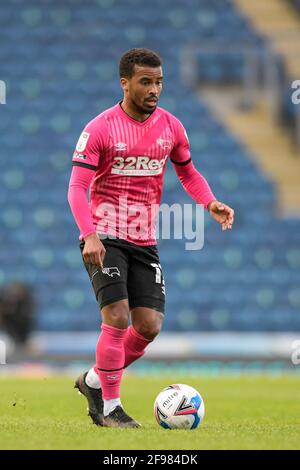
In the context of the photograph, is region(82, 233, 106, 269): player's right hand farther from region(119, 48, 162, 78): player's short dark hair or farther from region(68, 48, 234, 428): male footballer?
region(119, 48, 162, 78): player's short dark hair

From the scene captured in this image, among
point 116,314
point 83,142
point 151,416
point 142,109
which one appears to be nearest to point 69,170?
point 151,416

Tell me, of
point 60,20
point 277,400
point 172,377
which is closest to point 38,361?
point 172,377

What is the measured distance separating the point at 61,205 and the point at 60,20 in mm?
4024

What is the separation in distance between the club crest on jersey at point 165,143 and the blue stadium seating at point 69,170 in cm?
996

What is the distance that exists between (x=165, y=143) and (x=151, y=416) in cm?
208

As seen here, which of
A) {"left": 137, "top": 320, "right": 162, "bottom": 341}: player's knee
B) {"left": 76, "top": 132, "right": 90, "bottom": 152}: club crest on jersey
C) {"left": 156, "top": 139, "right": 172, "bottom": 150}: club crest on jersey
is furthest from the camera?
{"left": 156, "top": 139, "right": 172, "bottom": 150}: club crest on jersey

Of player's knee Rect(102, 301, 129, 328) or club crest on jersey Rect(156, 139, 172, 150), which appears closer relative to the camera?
player's knee Rect(102, 301, 129, 328)

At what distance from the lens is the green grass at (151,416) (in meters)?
5.42

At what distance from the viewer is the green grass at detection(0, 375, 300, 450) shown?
17.8 feet

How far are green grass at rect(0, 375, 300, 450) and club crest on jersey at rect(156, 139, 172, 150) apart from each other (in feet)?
5.40

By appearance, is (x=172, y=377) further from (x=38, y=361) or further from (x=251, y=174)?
(x=251, y=174)

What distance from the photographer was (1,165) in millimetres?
18156

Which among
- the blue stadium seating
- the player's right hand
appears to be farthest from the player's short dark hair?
the blue stadium seating

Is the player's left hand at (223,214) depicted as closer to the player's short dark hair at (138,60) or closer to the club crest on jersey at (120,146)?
the club crest on jersey at (120,146)
